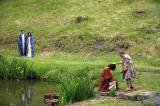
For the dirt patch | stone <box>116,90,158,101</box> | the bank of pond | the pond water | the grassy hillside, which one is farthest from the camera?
the dirt patch

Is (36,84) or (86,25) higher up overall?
(86,25)

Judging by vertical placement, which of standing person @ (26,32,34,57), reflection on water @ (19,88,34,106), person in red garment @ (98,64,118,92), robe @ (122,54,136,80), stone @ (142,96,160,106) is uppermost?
standing person @ (26,32,34,57)

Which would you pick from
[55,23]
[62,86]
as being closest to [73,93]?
[62,86]

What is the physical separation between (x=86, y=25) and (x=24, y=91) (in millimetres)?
13148

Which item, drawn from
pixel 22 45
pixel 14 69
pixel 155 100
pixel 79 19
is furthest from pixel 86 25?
pixel 155 100

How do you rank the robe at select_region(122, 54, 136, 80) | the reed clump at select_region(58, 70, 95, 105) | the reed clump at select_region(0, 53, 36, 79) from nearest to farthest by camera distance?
the reed clump at select_region(58, 70, 95, 105) < the robe at select_region(122, 54, 136, 80) < the reed clump at select_region(0, 53, 36, 79)

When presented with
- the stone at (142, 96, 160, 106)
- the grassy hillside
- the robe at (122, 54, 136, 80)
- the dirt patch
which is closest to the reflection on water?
the grassy hillside

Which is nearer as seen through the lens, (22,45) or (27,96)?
(27,96)

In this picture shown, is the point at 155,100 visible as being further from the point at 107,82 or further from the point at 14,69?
the point at 14,69

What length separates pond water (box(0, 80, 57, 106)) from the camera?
50.7ft

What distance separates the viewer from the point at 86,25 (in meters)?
29.8

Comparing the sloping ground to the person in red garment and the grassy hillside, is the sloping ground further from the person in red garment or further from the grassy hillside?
the person in red garment

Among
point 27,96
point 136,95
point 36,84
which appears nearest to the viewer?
point 136,95

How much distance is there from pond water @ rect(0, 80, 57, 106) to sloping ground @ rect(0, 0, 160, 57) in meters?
7.69
